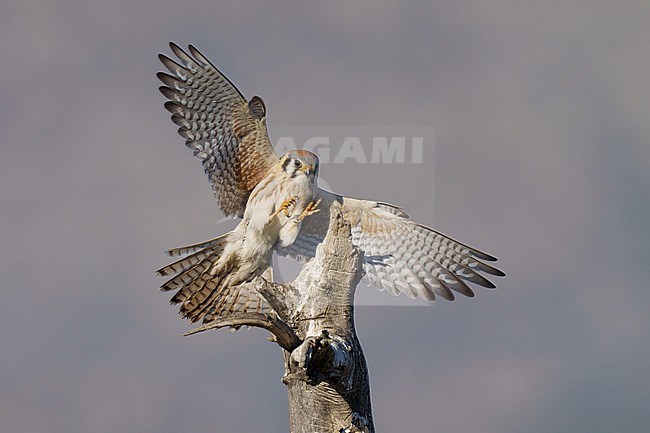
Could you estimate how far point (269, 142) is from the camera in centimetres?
1251

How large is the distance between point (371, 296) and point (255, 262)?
1.38m

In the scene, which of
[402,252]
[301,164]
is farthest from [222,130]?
[402,252]

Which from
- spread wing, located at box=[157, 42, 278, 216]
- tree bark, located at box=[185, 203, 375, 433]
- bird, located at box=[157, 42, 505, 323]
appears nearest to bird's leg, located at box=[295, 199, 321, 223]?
bird, located at box=[157, 42, 505, 323]

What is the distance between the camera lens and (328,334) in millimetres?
8453

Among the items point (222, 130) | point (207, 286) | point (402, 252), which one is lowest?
point (207, 286)

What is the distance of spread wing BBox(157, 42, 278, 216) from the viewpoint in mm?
12484

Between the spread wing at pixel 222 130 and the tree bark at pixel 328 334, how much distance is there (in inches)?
142

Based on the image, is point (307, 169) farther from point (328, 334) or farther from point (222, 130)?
point (328, 334)

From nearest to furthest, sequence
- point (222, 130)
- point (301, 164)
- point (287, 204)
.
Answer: point (287, 204) → point (301, 164) → point (222, 130)

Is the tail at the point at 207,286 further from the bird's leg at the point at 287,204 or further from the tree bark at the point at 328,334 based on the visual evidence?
the tree bark at the point at 328,334

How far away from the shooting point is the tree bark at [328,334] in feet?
27.4

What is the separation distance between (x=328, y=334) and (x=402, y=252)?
3.83 meters

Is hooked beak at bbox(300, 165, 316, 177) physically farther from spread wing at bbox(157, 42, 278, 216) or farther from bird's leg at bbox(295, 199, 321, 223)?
spread wing at bbox(157, 42, 278, 216)

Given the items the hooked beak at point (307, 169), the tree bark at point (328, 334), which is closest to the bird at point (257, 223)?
the hooked beak at point (307, 169)
